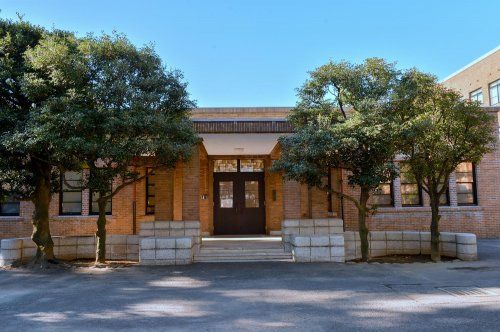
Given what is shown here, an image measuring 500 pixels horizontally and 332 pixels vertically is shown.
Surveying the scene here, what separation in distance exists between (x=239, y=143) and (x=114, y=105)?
17.8 feet

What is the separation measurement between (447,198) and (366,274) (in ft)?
28.1

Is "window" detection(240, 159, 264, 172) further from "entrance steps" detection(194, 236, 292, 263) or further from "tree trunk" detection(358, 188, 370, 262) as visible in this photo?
"tree trunk" detection(358, 188, 370, 262)

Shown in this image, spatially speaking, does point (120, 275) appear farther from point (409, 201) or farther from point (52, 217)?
point (409, 201)

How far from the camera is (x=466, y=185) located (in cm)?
1661

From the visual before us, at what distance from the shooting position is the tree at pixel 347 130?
33.4 feet

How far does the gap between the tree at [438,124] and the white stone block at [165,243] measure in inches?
239

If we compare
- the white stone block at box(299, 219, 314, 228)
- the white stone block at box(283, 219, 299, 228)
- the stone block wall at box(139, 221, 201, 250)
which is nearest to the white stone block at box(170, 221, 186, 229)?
the stone block wall at box(139, 221, 201, 250)

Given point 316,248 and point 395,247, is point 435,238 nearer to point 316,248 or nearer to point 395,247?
point 395,247

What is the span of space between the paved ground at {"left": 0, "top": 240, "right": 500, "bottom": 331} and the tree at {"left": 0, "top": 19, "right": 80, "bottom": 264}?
1.89m

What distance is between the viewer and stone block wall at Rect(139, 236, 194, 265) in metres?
11.0

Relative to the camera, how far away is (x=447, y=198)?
16.6 m

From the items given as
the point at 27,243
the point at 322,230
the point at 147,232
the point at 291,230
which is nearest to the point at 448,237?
the point at 322,230

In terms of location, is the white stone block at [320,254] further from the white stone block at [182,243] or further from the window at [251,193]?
the window at [251,193]

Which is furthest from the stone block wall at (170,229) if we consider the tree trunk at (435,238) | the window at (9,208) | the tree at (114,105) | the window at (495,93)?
the window at (495,93)
